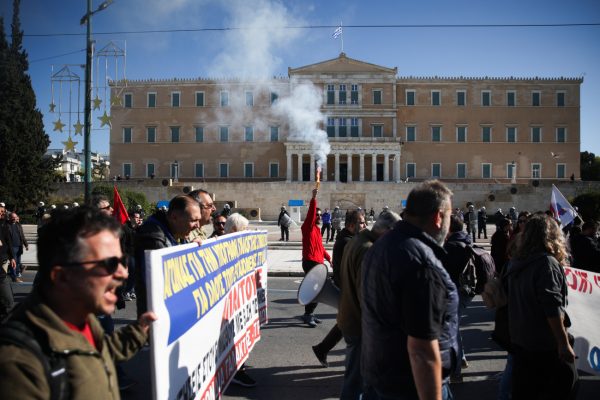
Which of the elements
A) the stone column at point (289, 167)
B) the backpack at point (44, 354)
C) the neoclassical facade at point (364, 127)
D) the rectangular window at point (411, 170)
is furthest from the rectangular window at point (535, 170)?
the backpack at point (44, 354)

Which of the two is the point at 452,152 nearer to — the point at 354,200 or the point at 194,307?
the point at 354,200

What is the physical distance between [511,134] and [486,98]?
4642 mm

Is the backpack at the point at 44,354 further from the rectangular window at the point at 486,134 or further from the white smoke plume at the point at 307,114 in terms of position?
the rectangular window at the point at 486,134

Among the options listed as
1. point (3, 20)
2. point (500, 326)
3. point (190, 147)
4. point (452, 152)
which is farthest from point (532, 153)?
point (500, 326)

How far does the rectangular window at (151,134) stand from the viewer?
51.2 m

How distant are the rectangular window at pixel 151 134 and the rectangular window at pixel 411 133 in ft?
90.3

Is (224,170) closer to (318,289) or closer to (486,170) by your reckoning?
(486,170)

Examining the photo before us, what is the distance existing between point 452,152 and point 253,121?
21.6m

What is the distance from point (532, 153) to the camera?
1935 inches

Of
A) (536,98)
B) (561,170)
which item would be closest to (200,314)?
(536,98)

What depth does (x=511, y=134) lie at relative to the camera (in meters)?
49.3

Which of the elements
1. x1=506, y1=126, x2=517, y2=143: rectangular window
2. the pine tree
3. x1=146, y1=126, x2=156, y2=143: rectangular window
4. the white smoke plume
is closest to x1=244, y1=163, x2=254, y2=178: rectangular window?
the white smoke plume

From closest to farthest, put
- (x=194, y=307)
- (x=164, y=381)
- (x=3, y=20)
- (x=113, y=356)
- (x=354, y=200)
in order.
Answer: (x=113, y=356)
(x=164, y=381)
(x=194, y=307)
(x=3, y=20)
(x=354, y=200)

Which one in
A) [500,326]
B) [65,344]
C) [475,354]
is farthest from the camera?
[475,354]
